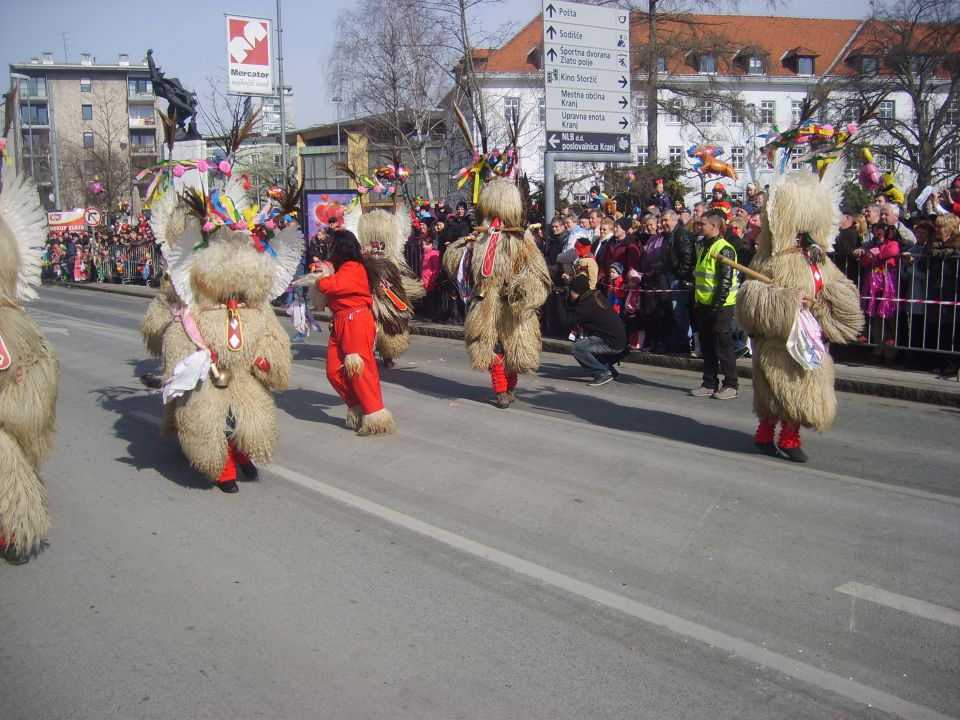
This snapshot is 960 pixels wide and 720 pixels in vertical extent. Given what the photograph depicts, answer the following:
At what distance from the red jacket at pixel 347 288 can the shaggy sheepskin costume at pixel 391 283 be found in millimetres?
2312

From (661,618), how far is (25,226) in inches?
156

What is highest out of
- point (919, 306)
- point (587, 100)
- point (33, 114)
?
point (33, 114)

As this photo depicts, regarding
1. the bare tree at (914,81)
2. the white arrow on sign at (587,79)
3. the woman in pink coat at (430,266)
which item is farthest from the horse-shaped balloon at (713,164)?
the bare tree at (914,81)

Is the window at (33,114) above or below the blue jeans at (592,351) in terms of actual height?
above

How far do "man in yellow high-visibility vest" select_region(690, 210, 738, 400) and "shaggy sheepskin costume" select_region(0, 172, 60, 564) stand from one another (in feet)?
20.4

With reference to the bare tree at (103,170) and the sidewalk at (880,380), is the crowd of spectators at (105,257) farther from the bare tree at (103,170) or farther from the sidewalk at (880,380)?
the sidewalk at (880,380)

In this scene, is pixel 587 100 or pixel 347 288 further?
pixel 587 100

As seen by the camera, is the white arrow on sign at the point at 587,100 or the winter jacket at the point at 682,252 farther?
the white arrow on sign at the point at 587,100

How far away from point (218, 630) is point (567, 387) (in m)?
6.60

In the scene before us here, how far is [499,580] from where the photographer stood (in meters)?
4.64

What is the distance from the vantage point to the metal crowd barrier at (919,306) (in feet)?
32.3

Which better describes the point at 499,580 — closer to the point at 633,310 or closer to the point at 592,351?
the point at 592,351

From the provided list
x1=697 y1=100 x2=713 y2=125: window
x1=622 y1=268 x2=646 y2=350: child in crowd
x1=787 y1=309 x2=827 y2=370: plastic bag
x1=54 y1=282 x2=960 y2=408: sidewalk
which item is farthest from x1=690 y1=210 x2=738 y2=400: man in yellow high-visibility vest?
x1=697 y1=100 x2=713 y2=125: window

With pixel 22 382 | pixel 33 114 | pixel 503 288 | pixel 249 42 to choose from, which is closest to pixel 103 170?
pixel 33 114
